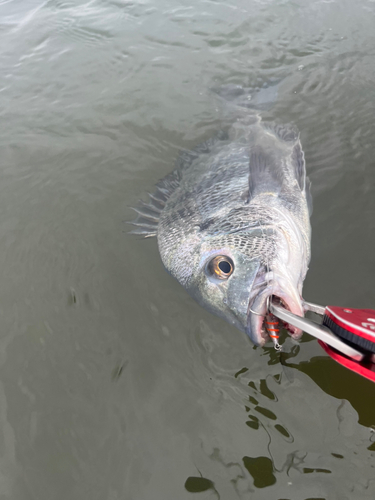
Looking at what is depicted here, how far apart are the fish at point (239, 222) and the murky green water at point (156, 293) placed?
13.4 inches

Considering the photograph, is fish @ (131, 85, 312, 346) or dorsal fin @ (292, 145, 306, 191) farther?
dorsal fin @ (292, 145, 306, 191)

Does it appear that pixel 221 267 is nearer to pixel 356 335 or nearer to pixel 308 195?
pixel 356 335

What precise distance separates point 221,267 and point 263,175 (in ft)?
3.73

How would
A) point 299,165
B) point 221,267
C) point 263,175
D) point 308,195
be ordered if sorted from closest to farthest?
point 221,267
point 263,175
point 308,195
point 299,165

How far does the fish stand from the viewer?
7.34 ft

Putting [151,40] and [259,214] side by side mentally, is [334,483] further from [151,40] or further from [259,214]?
[151,40]

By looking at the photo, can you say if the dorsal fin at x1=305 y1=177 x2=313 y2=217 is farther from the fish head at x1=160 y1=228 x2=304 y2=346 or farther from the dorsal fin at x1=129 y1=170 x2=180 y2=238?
the dorsal fin at x1=129 y1=170 x2=180 y2=238

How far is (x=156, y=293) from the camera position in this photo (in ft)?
10.4

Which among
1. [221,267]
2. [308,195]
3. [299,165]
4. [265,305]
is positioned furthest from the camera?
[299,165]

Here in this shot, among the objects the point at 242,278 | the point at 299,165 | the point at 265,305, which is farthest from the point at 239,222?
the point at 299,165

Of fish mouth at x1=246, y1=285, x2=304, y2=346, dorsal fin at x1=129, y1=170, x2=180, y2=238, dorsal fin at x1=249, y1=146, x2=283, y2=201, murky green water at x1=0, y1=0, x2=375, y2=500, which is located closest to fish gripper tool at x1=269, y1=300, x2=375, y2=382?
fish mouth at x1=246, y1=285, x2=304, y2=346

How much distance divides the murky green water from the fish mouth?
56cm

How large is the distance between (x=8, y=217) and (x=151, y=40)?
166 inches

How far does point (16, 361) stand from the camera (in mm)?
2896
